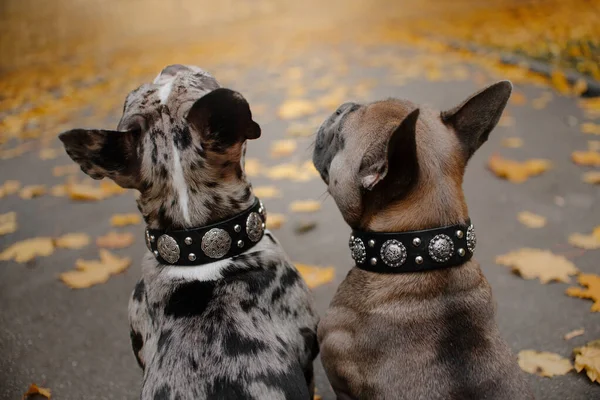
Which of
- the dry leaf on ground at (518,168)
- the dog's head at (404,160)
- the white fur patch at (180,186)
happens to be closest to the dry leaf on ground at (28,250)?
the white fur patch at (180,186)

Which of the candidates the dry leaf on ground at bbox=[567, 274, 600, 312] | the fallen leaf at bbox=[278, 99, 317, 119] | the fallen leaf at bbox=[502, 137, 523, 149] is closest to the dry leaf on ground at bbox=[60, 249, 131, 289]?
the dry leaf on ground at bbox=[567, 274, 600, 312]

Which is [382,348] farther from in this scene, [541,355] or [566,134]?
[566,134]

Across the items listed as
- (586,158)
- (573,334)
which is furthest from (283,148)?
(573,334)

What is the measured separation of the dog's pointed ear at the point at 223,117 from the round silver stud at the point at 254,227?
426 mm

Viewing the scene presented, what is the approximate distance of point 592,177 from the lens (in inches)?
216

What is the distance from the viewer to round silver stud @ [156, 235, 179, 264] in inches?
97.9

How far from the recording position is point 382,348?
2.39 meters

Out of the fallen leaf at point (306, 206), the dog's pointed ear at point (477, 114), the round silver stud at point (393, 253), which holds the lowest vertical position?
the fallen leaf at point (306, 206)

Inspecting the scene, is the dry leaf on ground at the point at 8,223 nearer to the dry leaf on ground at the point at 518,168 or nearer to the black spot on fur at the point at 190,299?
the black spot on fur at the point at 190,299

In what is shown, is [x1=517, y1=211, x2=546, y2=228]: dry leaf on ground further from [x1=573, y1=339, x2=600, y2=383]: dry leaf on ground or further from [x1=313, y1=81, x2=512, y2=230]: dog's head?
[x1=313, y1=81, x2=512, y2=230]: dog's head

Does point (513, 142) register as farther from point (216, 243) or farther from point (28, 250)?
point (28, 250)

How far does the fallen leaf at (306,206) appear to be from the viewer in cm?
541

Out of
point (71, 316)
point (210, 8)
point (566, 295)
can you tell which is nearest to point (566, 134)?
point (566, 295)

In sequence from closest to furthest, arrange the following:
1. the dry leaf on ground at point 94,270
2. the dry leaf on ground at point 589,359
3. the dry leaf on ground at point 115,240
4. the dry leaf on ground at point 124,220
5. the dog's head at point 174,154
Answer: the dog's head at point 174,154
the dry leaf on ground at point 589,359
the dry leaf on ground at point 94,270
the dry leaf on ground at point 115,240
the dry leaf on ground at point 124,220
